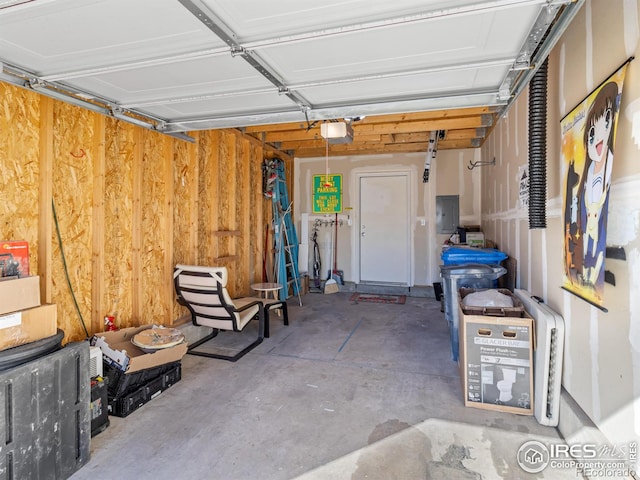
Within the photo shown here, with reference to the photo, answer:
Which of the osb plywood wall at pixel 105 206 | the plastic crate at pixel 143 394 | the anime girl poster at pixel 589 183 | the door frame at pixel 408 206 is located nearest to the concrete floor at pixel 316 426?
the plastic crate at pixel 143 394

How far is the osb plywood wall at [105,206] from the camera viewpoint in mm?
2434

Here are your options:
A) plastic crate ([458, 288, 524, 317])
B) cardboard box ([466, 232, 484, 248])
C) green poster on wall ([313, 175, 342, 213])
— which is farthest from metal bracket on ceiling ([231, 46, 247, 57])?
green poster on wall ([313, 175, 342, 213])

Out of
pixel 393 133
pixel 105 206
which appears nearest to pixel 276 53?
pixel 105 206

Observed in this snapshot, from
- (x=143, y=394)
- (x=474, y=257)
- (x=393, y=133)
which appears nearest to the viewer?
(x=143, y=394)

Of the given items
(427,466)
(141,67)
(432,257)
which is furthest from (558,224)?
(432,257)

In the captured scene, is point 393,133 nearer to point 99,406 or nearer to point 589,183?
point 589,183

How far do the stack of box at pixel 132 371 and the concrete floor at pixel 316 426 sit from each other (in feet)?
0.27

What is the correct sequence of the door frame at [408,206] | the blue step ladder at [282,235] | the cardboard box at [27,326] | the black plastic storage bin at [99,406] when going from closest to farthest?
1. the cardboard box at [27,326]
2. the black plastic storage bin at [99,406]
3. the blue step ladder at [282,235]
4. the door frame at [408,206]

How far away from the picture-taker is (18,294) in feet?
5.95

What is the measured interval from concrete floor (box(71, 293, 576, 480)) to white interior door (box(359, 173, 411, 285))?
304cm

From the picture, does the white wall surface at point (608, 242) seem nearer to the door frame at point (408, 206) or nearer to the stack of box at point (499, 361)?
the stack of box at point (499, 361)

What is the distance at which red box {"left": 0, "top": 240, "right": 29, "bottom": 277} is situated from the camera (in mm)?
1960

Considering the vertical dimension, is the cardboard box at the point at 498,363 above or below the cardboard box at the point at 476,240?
below

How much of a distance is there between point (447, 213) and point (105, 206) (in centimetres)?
538
